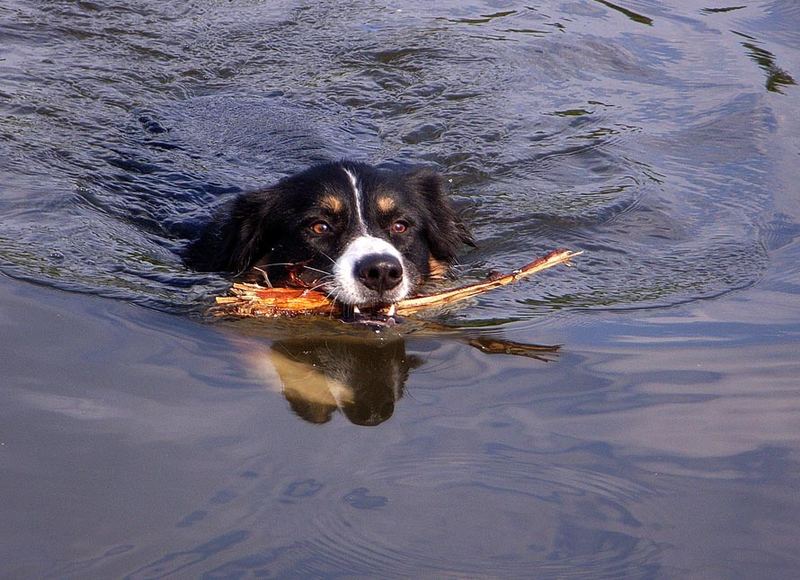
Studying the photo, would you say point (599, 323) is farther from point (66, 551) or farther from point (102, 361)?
point (66, 551)

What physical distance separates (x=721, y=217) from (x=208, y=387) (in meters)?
3.93

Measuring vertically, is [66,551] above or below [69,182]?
above

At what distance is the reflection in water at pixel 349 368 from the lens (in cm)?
413

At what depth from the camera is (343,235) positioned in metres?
5.52

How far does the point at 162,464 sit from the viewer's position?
3.52m

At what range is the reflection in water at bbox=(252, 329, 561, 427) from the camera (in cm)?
413

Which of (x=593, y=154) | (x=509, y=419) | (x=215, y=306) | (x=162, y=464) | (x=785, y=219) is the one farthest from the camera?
(x=593, y=154)

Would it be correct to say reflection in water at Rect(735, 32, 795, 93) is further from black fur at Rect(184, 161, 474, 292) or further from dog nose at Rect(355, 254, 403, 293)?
dog nose at Rect(355, 254, 403, 293)

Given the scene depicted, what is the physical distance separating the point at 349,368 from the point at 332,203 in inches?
48.3

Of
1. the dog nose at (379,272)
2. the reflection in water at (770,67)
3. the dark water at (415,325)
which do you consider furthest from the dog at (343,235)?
the reflection in water at (770,67)

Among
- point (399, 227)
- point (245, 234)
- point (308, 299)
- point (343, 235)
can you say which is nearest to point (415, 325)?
point (308, 299)

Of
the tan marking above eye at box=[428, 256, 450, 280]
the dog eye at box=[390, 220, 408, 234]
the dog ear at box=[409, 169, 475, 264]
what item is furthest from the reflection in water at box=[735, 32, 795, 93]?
the dog eye at box=[390, 220, 408, 234]

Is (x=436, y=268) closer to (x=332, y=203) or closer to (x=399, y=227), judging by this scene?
(x=399, y=227)

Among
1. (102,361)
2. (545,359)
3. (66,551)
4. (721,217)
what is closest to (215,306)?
(102,361)
